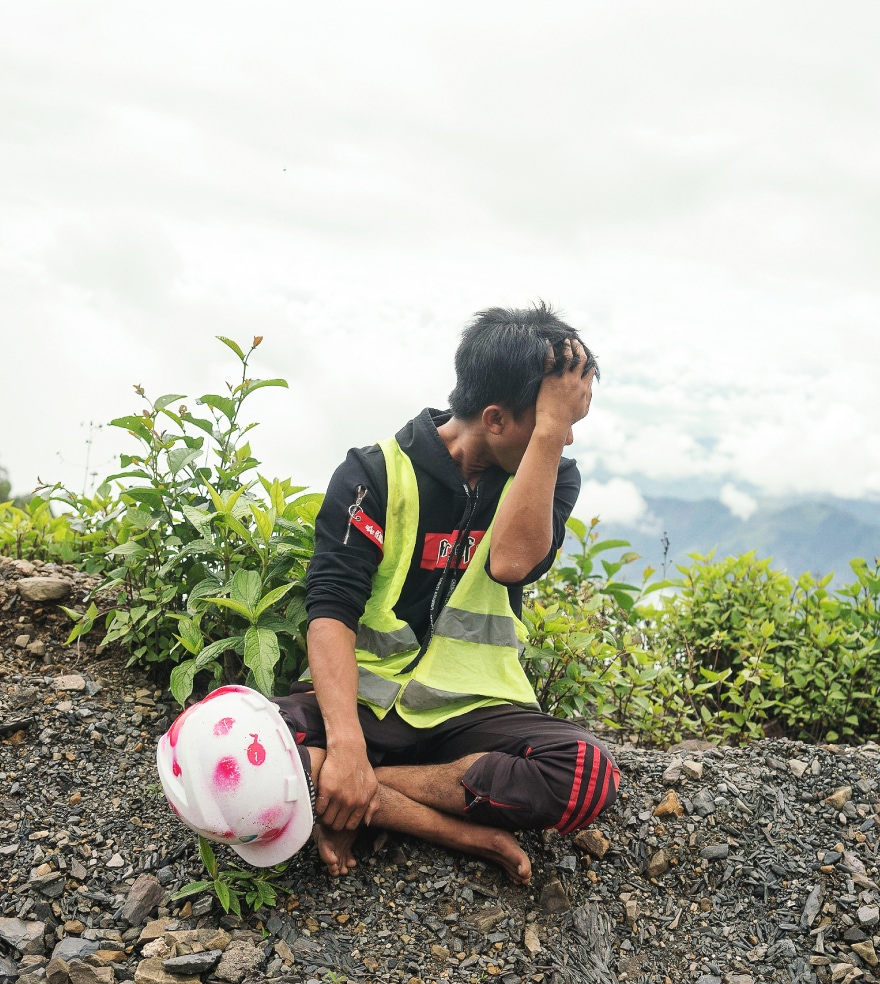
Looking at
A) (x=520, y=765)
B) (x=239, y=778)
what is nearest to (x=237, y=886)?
(x=239, y=778)

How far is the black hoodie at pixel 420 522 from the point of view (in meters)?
2.88

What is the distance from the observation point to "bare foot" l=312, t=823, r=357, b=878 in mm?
2668

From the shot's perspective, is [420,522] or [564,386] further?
[420,522]

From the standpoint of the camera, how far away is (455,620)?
10.0 ft

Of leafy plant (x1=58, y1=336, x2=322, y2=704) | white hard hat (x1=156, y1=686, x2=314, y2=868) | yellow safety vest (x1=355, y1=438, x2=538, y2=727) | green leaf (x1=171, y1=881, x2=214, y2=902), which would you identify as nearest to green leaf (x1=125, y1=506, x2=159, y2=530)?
leafy plant (x1=58, y1=336, x2=322, y2=704)

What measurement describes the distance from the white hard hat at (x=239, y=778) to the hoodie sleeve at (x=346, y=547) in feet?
1.24

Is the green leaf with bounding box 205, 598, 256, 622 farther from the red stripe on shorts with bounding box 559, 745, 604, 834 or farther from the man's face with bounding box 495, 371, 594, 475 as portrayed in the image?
the red stripe on shorts with bounding box 559, 745, 604, 834

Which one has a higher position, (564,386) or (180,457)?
(564,386)

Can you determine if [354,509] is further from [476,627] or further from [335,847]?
[335,847]

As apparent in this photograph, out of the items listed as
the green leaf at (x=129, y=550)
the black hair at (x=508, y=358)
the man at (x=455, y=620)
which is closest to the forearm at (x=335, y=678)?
the man at (x=455, y=620)

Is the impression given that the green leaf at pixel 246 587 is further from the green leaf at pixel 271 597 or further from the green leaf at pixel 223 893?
the green leaf at pixel 223 893

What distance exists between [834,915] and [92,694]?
8.72ft

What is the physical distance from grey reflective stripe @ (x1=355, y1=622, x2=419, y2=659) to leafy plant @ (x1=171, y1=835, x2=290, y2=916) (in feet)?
2.25

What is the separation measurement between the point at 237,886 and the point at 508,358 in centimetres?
171
